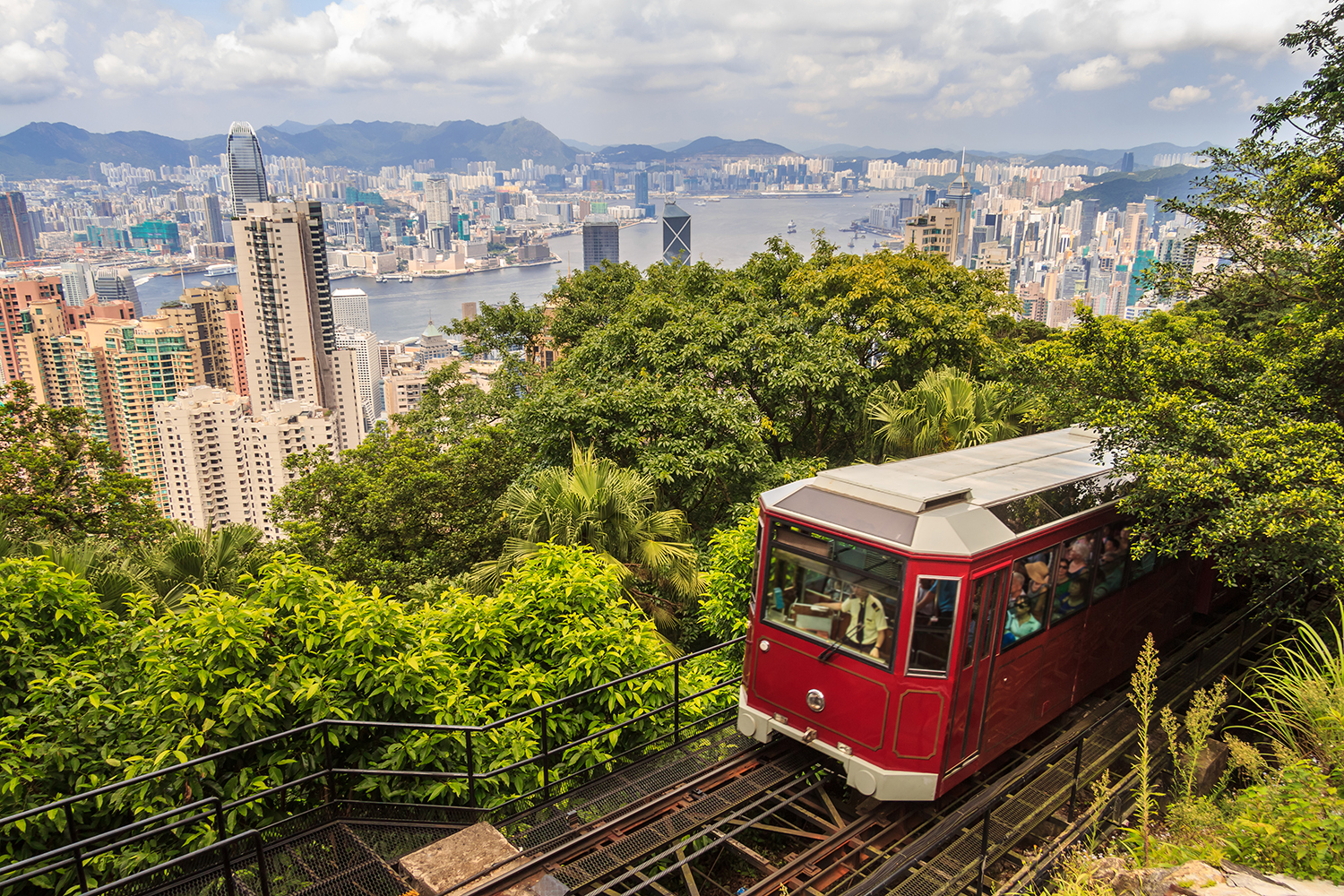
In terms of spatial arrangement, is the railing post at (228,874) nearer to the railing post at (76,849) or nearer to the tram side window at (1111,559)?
the railing post at (76,849)

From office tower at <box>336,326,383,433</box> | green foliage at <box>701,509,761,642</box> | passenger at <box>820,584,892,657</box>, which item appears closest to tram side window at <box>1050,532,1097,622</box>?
passenger at <box>820,584,892,657</box>

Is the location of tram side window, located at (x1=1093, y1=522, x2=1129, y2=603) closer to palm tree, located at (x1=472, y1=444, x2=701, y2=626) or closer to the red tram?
the red tram

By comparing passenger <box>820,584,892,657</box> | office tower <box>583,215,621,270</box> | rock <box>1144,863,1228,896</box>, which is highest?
passenger <box>820,584,892,657</box>

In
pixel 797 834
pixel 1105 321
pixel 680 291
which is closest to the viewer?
pixel 797 834

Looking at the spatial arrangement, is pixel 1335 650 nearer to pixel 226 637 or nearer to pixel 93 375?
pixel 226 637

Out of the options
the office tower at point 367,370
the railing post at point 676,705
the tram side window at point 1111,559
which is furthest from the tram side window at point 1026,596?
the office tower at point 367,370

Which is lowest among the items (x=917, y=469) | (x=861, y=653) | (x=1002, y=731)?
(x=1002, y=731)

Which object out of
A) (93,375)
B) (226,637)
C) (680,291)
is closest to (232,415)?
(93,375)
